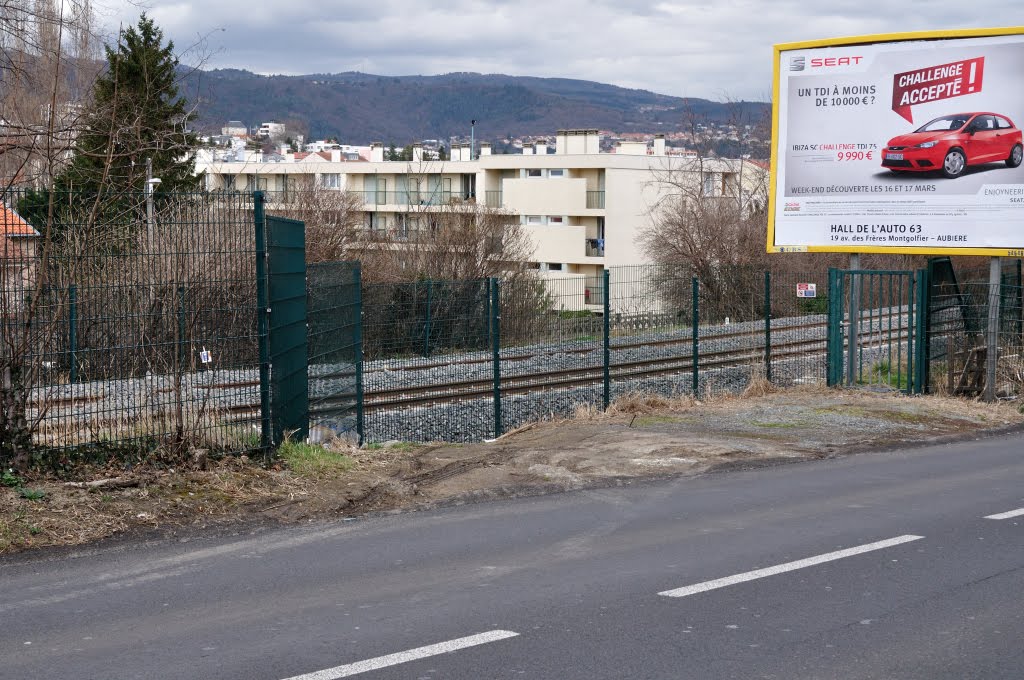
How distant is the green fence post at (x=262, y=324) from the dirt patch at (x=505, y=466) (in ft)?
1.34

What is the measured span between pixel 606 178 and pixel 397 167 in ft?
69.2

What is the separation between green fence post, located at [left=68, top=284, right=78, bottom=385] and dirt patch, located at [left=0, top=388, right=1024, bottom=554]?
1021 mm

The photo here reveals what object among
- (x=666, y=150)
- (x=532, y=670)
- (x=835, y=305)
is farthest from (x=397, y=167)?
(x=532, y=670)

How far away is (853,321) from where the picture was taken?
18250 millimetres

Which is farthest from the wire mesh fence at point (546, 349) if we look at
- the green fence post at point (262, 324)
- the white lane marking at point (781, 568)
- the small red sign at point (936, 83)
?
the white lane marking at point (781, 568)

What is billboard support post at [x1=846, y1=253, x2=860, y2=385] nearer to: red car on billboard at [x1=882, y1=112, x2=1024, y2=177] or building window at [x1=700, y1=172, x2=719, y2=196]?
red car on billboard at [x1=882, y1=112, x2=1024, y2=177]

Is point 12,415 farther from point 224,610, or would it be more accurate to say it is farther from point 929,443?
point 929,443

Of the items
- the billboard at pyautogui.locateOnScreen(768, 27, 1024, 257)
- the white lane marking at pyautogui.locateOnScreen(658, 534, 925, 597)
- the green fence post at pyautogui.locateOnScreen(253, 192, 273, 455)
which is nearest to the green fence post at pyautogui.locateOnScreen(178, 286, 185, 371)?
the green fence post at pyautogui.locateOnScreen(253, 192, 273, 455)

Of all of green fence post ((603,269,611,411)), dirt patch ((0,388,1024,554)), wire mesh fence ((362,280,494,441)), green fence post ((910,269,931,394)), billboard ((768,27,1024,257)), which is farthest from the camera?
green fence post ((910,269,931,394))

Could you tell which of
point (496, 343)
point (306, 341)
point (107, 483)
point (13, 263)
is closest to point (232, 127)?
point (496, 343)

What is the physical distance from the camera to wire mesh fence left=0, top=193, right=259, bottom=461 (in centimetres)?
926

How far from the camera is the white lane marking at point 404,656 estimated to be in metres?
5.43

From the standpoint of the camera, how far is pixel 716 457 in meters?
12.0

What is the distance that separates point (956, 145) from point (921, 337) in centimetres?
321
